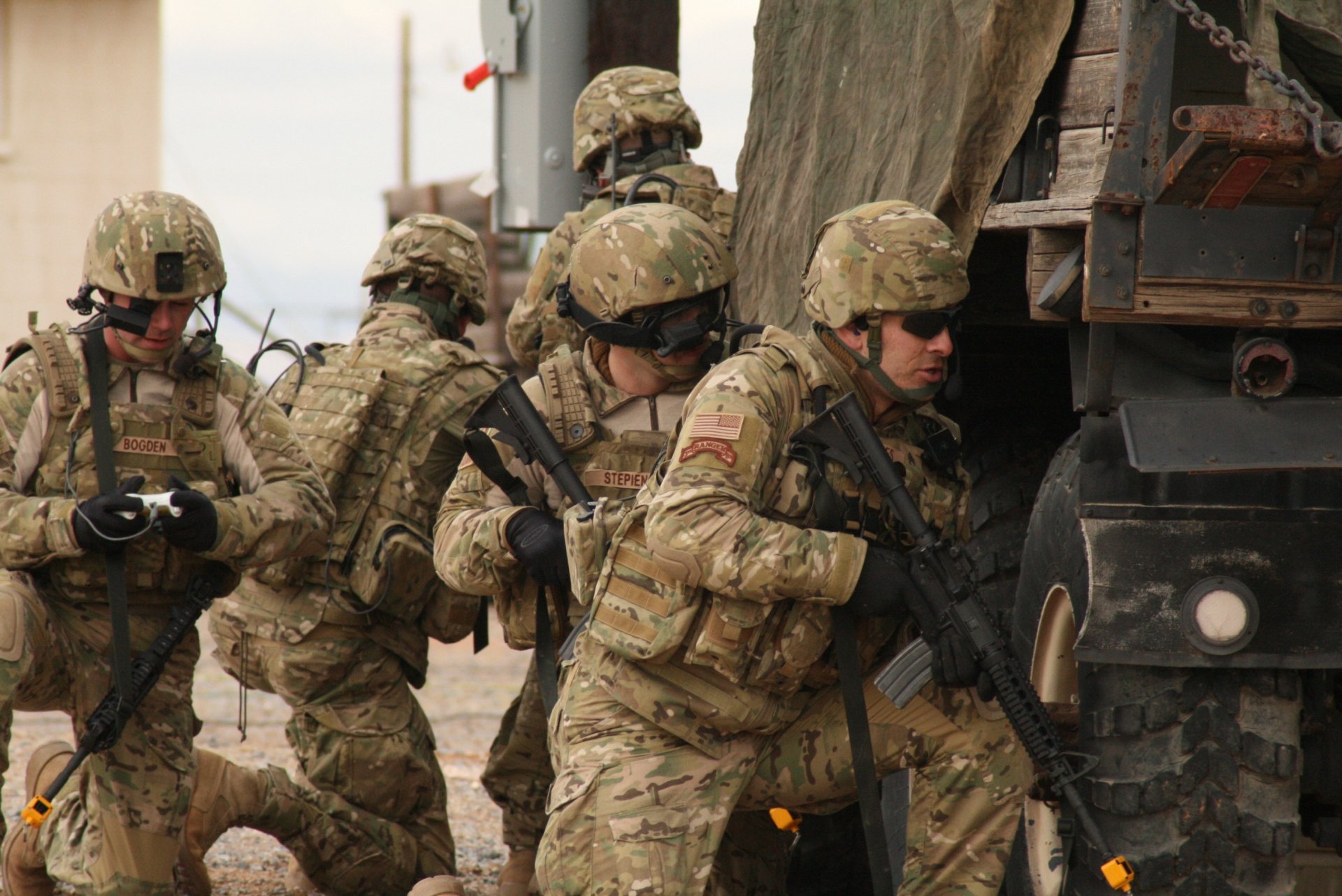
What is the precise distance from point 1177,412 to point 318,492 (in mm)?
2581

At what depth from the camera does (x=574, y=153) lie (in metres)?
6.16

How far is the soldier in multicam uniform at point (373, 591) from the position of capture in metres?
5.48

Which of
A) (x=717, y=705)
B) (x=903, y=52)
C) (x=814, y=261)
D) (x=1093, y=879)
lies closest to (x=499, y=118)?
(x=903, y=52)

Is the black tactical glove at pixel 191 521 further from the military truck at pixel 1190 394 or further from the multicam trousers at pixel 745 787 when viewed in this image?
the military truck at pixel 1190 394

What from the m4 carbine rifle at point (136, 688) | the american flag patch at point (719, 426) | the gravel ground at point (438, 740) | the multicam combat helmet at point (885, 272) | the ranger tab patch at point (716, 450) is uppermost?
the multicam combat helmet at point (885, 272)

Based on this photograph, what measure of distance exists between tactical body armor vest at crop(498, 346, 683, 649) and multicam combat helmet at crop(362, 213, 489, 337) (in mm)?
1471

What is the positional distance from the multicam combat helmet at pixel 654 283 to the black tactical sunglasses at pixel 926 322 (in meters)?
0.67

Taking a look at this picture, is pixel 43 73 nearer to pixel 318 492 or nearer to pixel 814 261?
pixel 318 492

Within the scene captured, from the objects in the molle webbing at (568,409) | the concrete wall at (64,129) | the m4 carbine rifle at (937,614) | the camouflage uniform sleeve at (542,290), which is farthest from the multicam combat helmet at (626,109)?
the concrete wall at (64,129)

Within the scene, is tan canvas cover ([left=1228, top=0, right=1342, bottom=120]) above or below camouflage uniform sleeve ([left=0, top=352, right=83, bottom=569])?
above

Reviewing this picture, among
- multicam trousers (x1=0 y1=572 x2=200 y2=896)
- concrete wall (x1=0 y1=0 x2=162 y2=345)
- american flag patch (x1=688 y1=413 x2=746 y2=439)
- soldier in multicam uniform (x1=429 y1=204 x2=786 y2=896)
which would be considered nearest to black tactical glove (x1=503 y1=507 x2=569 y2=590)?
soldier in multicam uniform (x1=429 y1=204 x2=786 y2=896)

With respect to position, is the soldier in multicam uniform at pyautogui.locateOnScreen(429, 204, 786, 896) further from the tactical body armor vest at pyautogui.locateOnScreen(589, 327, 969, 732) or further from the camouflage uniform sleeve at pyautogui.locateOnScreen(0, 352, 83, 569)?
the camouflage uniform sleeve at pyautogui.locateOnScreen(0, 352, 83, 569)

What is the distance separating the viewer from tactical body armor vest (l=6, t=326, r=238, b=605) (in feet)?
15.1

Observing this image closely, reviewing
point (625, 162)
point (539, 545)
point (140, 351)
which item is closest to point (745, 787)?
point (539, 545)
